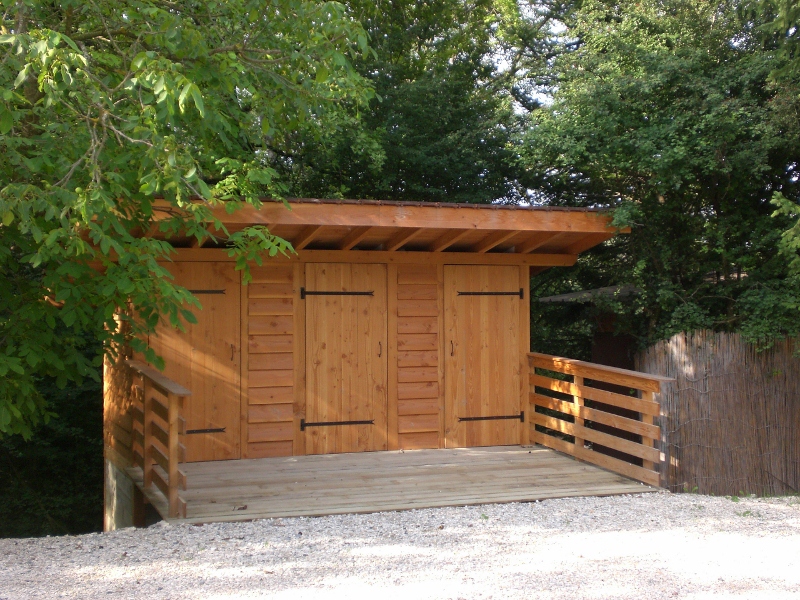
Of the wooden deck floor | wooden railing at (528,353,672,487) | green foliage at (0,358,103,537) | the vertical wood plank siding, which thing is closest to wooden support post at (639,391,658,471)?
wooden railing at (528,353,672,487)

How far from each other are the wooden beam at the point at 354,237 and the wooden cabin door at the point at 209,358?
102cm

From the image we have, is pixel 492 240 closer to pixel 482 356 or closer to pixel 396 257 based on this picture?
pixel 396 257

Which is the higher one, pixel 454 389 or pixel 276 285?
pixel 276 285

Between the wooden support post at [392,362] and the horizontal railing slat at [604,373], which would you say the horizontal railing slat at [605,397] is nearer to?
the horizontal railing slat at [604,373]

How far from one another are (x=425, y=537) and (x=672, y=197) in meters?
5.53

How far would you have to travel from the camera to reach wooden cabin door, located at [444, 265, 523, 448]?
7512mm

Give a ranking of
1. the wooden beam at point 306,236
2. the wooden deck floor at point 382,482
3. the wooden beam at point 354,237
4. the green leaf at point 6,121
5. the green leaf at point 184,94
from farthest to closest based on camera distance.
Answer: the wooden beam at point 354,237 < the wooden beam at point 306,236 < the wooden deck floor at point 382,482 < the green leaf at point 6,121 < the green leaf at point 184,94

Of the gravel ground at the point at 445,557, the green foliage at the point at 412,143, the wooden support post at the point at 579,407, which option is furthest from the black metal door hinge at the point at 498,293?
the green foliage at the point at 412,143

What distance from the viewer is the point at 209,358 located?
6844 millimetres

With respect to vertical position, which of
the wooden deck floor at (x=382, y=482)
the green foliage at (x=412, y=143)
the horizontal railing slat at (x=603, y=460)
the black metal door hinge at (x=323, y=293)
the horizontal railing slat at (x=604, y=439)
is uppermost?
the green foliage at (x=412, y=143)

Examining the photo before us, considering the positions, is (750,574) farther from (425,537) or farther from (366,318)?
(366,318)

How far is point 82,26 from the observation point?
6.78 metres

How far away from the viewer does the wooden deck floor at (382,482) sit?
5453 millimetres

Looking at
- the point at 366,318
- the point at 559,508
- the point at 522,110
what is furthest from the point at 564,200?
the point at 559,508
